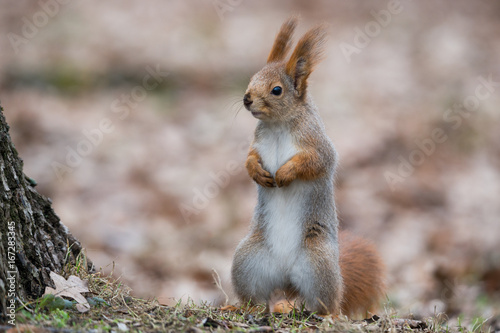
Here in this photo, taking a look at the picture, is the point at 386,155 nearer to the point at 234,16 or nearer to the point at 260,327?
the point at 234,16

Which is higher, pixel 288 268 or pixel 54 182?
pixel 54 182

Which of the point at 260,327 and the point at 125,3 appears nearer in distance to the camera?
the point at 260,327

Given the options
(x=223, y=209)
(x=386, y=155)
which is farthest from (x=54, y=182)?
(x=386, y=155)

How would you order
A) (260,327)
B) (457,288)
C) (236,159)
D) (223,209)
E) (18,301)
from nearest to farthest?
1. (18,301)
2. (260,327)
3. (457,288)
4. (223,209)
5. (236,159)

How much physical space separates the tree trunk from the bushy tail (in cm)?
178

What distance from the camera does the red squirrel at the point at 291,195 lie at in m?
3.27

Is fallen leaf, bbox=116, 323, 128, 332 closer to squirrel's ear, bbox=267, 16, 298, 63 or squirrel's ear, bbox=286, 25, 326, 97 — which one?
squirrel's ear, bbox=286, 25, 326, 97

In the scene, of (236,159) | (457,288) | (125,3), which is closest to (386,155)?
(236,159)

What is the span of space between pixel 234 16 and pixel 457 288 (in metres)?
6.22

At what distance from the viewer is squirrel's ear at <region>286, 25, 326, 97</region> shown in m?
3.33

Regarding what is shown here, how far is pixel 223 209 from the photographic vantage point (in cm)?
635

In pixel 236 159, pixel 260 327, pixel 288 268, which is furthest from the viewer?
pixel 236 159

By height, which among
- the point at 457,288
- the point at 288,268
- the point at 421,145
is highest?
the point at 421,145

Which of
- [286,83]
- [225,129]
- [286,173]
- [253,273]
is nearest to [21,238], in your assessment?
[253,273]
